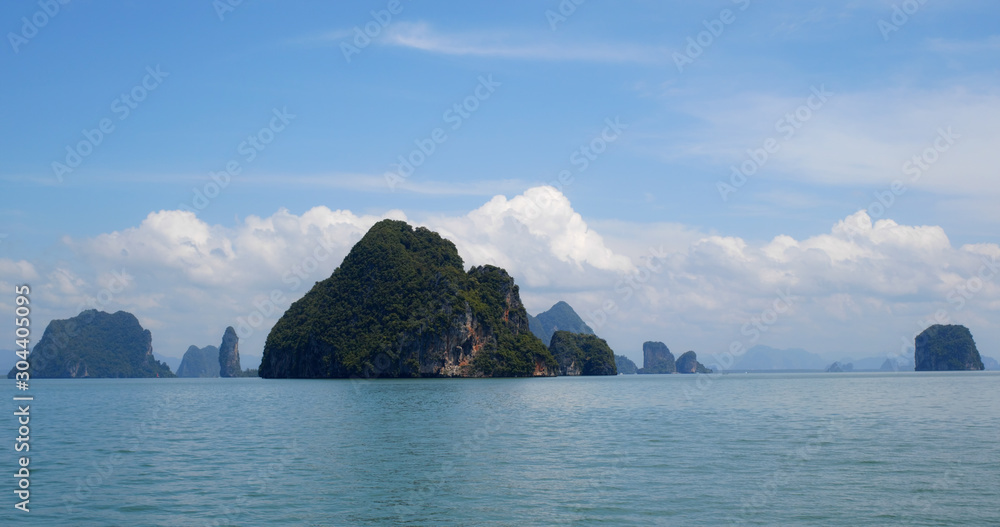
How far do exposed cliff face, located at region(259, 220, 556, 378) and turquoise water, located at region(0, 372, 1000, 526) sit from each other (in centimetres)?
9008

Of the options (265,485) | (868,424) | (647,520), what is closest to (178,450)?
Result: (265,485)

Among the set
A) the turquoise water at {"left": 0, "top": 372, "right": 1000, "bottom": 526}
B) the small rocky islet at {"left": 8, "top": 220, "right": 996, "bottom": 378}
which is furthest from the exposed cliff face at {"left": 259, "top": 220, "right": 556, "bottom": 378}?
the turquoise water at {"left": 0, "top": 372, "right": 1000, "bottom": 526}

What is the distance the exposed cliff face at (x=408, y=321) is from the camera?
454 feet

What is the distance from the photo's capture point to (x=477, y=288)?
15212 cm

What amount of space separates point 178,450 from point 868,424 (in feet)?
127

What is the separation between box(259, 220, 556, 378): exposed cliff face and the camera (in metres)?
138

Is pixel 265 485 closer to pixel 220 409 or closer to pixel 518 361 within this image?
pixel 220 409

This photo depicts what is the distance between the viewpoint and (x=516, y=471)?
26.7 m

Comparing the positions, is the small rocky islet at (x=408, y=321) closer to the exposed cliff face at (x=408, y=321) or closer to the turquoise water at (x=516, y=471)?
the exposed cliff face at (x=408, y=321)

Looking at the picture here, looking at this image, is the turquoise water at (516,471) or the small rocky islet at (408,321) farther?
the small rocky islet at (408,321)

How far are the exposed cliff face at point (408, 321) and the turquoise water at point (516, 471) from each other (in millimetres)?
90083

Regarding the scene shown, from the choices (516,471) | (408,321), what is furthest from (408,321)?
(516,471)

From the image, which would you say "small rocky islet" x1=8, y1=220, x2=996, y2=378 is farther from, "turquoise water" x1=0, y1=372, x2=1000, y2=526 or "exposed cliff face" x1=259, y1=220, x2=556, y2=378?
"turquoise water" x1=0, y1=372, x2=1000, y2=526

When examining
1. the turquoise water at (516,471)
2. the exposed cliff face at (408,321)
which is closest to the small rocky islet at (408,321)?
the exposed cliff face at (408,321)
